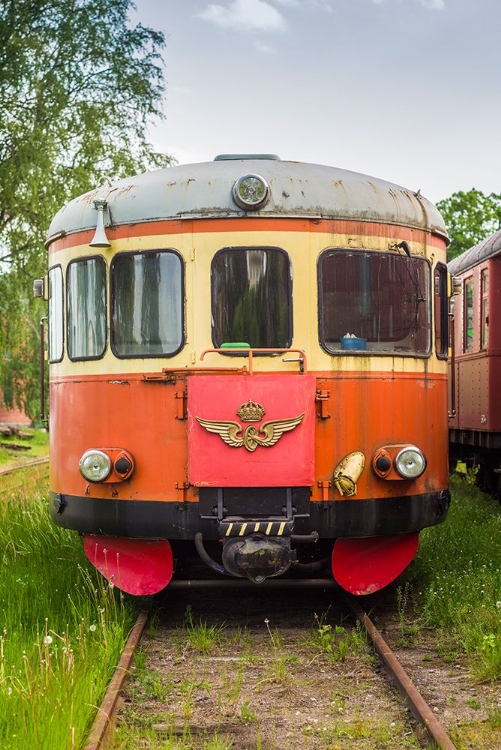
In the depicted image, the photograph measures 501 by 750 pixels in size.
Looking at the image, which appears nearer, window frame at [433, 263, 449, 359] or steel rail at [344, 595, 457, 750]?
steel rail at [344, 595, 457, 750]

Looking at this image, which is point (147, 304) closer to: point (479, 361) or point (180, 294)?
point (180, 294)

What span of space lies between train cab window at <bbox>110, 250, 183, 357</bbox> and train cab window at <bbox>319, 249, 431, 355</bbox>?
96 centimetres

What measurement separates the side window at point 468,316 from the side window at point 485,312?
2.49ft

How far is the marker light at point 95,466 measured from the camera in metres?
6.90

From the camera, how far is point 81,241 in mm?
7340

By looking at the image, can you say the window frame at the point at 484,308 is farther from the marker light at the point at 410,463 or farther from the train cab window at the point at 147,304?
the train cab window at the point at 147,304

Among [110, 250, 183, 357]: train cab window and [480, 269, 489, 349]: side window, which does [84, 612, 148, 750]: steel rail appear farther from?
[480, 269, 489, 349]: side window

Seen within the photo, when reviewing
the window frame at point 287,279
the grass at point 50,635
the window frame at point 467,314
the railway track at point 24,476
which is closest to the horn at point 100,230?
the window frame at point 287,279

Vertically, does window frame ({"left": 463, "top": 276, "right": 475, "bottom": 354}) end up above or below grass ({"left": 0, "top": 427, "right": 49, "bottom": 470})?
above

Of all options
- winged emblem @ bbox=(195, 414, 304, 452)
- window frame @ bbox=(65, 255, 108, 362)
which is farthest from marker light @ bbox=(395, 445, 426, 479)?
window frame @ bbox=(65, 255, 108, 362)

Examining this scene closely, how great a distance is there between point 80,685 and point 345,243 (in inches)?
131

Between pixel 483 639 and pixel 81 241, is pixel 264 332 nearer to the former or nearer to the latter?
pixel 81 241

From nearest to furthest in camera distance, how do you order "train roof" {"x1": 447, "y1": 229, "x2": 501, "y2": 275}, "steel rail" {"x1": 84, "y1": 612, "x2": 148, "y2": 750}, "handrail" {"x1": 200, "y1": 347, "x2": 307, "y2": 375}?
"steel rail" {"x1": 84, "y1": 612, "x2": 148, "y2": 750} → "handrail" {"x1": 200, "y1": 347, "x2": 307, "y2": 375} → "train roof" {"x1": 447, "y1": 229, "x2": 501, "y2": 275}

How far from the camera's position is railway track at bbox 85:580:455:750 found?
4969 mm
